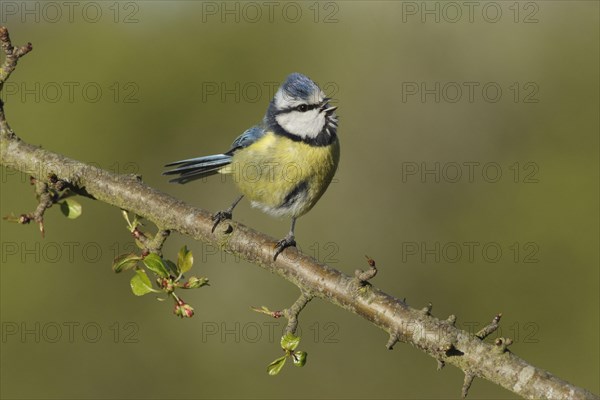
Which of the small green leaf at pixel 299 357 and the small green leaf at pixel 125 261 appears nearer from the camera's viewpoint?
the small green leaf at pixel 299 357

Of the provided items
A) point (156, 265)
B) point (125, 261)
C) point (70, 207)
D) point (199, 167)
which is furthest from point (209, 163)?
point (156, 265)

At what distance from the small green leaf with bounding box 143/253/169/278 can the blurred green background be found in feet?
14.9

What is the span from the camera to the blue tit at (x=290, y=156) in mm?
4164

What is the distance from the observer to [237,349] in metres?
7.70

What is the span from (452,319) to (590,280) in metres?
6.57

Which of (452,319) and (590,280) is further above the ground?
(590,280)

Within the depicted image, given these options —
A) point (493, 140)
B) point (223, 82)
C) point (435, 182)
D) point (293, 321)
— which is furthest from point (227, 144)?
point (293, 321)

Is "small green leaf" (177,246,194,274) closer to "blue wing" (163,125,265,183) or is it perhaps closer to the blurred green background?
"blue wing" (163,125,265,183)

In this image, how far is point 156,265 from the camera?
105 inches

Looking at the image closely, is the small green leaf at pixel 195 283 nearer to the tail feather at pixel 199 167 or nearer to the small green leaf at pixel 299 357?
the small green leaf at pixel 299 357

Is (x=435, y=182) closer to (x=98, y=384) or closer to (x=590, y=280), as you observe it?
(x=590, y=280)

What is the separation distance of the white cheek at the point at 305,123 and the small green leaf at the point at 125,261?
1.70 metres

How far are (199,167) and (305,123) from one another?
760 millimetres

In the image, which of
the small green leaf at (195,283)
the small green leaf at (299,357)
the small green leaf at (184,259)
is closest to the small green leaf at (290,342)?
the small green leaf at (299,357)
